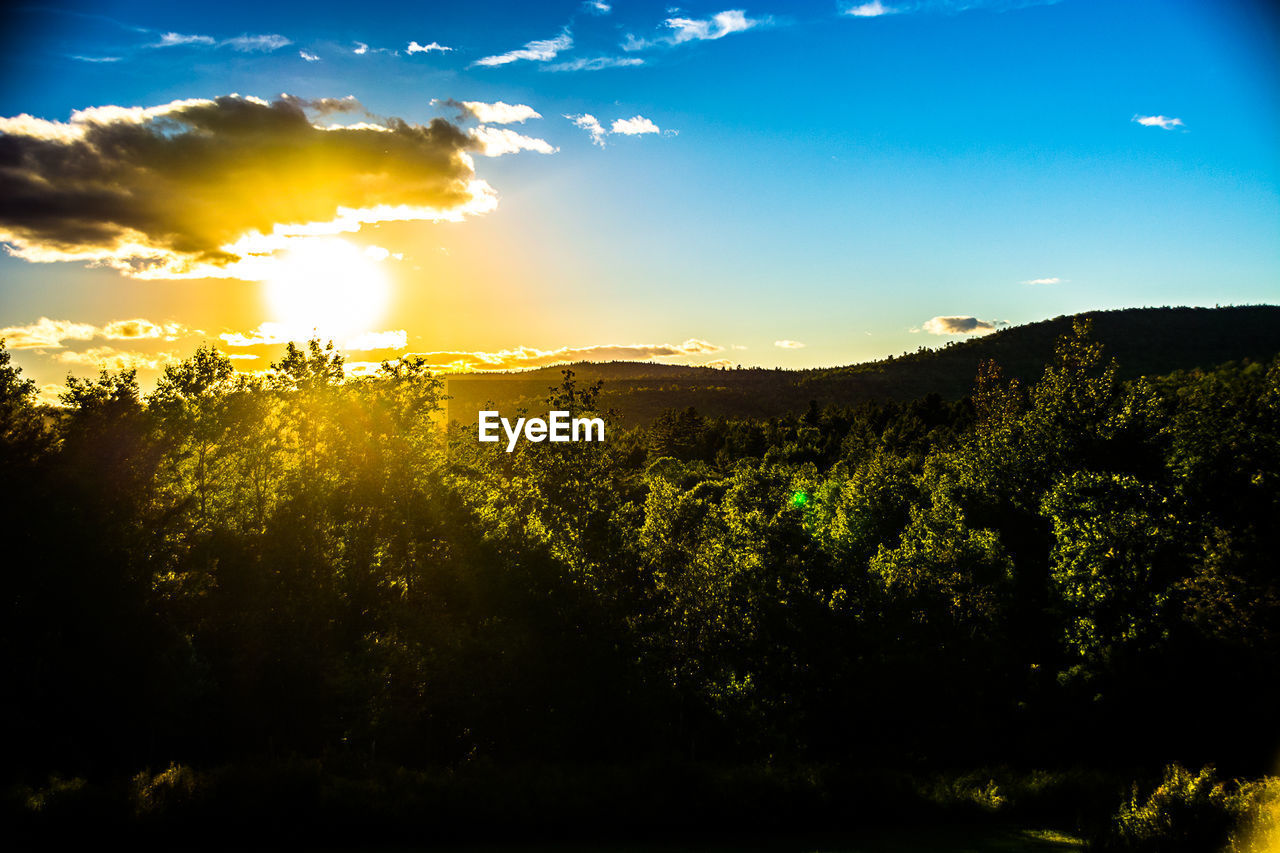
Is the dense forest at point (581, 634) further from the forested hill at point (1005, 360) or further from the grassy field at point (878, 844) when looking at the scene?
the forested hill at point (1005, 360)

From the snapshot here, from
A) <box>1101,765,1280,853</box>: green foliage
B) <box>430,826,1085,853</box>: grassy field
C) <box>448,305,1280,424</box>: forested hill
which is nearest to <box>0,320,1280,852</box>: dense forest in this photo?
<box>1101,765,1280,853</box>: green foliage

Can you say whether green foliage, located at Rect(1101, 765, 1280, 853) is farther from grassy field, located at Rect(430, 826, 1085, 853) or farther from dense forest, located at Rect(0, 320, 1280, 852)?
grassy field, located at Rect(430, 826, 1085, 853)

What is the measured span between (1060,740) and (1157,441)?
15153 millimetres

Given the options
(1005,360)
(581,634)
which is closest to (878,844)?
(581,634)

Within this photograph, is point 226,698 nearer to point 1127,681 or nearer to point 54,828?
point 54,828

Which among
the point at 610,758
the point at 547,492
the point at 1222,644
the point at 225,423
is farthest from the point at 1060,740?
the point at 225,423

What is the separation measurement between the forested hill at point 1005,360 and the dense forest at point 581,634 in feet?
408

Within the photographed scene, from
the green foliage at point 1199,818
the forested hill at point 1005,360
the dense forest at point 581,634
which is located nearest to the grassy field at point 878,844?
the dense forest at point 581,634

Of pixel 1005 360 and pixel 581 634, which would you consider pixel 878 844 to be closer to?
pixel 581 634

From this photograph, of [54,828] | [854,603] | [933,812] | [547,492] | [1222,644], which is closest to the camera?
[54,828]

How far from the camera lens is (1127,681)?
27.7 metres

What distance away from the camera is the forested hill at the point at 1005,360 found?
166m

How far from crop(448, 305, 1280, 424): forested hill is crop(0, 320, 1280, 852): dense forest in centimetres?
12445

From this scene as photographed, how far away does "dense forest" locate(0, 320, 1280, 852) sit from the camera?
77.7 feet
